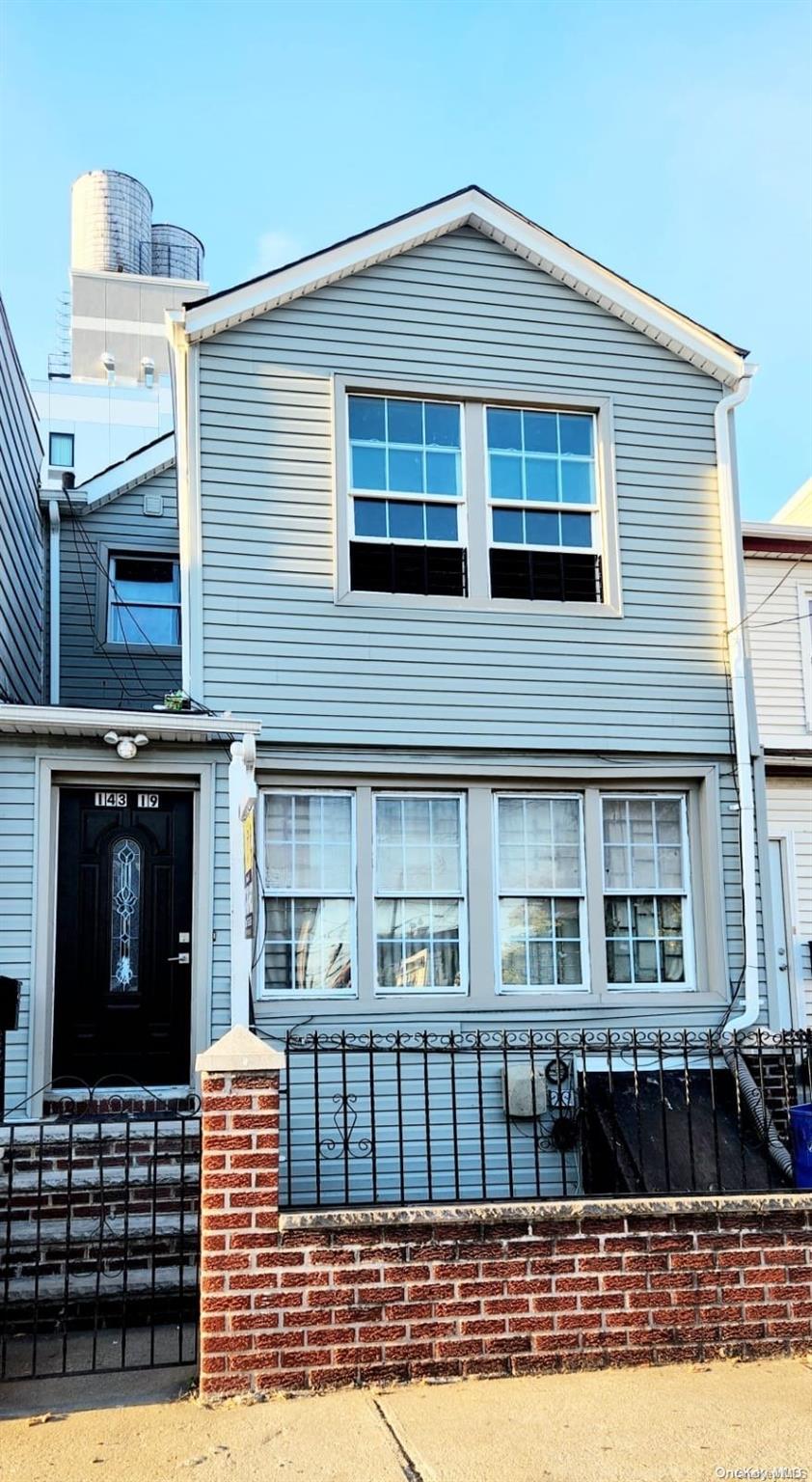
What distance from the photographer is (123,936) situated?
26.8 feet

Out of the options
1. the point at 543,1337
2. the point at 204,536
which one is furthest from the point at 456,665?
the point at 543,1337

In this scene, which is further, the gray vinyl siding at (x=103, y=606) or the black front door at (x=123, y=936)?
the gray vinyl siding at (x=103, y=606)

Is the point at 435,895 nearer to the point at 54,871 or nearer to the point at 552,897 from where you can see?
the point at 552,897

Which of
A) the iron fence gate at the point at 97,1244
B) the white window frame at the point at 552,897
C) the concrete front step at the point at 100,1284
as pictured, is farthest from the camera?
the white window frame at the point at 552,897

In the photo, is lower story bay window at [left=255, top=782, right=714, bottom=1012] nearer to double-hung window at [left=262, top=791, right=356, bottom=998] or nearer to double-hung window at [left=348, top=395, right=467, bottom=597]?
double-hung window at [left=262, top=791, right=356, bottom=998]

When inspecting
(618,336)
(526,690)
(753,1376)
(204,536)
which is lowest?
(753,1376)

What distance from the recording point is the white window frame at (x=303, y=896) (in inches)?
327

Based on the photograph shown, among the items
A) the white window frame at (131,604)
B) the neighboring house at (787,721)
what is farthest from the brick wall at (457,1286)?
the white window frame at (131,604)

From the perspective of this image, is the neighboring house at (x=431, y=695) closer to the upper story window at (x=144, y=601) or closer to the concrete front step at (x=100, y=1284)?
the concrete front step at (x=100, y=1284)

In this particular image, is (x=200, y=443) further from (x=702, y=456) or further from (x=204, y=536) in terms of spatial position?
(x=702, y=456)

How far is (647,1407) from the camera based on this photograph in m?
4.80

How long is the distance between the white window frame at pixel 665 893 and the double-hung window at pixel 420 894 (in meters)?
1.08

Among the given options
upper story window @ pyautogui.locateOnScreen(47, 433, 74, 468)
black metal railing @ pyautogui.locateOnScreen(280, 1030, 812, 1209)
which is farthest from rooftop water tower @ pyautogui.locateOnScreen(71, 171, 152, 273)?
black metal railing @ pyautogui.locateOnScreen(280, 1030, 812, 1209)

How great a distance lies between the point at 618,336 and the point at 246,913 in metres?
5.29
